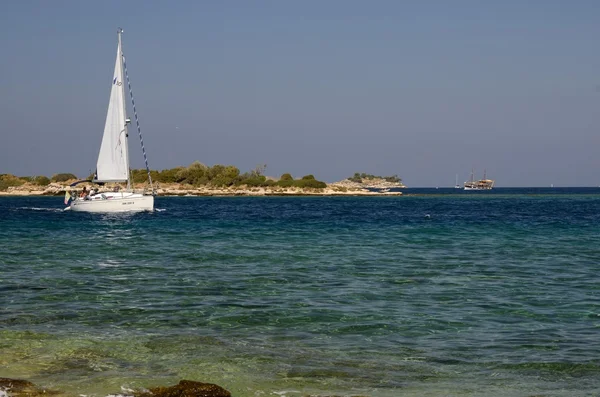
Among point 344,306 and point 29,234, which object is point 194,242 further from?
point 344,306

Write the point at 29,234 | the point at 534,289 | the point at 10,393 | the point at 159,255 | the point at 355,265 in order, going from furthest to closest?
the point at 29,234
the point at 159,255
the point at 355,265
the point at 534,289
the point at 10,393

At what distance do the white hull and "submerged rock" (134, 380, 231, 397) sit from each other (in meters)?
57.9

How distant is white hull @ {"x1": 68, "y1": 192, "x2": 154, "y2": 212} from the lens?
65.7m

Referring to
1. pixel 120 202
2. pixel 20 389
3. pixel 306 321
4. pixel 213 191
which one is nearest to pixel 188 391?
pixel 20 389

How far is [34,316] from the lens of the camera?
51.2ft

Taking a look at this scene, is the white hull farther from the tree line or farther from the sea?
the tree line

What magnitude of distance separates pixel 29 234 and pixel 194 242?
12141mm

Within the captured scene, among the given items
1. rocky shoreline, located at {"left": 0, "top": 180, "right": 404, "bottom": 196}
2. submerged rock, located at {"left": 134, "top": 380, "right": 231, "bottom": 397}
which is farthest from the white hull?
rocky shoreline, located at {"left": 0, "top": 180, "right": 404, "bottom": 196}

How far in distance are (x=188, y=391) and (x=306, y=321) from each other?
19.8ft

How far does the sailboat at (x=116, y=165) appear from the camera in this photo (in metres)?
66.0

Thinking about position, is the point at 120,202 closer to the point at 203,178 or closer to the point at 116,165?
the point at 116,165

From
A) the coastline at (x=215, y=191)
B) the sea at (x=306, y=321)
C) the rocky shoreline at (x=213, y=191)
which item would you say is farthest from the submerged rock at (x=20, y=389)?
the coastline at (x=215, y=191)

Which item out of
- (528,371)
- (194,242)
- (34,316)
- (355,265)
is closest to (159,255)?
(194,242)

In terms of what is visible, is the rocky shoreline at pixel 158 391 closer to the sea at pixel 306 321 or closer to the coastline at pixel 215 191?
the sea at pixel 306 321
